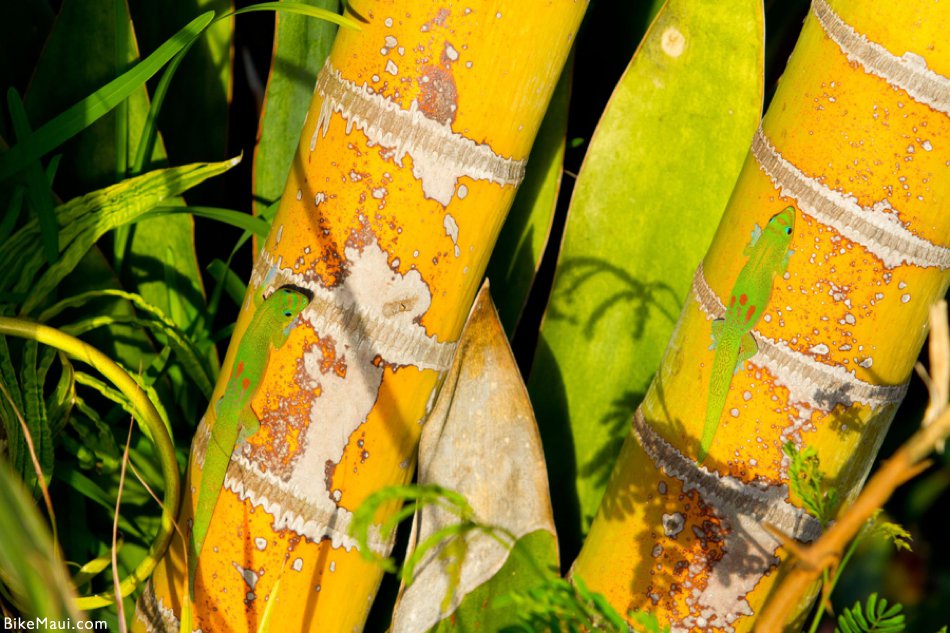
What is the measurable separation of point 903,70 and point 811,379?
0.15m

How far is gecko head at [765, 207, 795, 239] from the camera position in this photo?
0.42 meters

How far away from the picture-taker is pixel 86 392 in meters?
0.66

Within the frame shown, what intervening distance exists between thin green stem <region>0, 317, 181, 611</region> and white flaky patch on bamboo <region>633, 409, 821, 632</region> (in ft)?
0.91

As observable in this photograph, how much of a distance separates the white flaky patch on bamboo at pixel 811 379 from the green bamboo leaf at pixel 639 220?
0.49 ft

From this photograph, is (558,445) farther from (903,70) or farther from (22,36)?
(22,36)

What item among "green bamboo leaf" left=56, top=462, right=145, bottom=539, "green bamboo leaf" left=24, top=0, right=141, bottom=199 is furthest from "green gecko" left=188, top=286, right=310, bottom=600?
"green bamboo leaf" left=24, top=0, right=141, bottom=199

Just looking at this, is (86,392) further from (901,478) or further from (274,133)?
(901,478)

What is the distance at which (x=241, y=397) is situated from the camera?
0.48 meters

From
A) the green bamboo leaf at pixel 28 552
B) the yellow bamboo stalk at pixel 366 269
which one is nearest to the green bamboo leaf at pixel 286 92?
the yellow bamboo stalk at pixel 366 269

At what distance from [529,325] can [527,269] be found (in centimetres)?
12

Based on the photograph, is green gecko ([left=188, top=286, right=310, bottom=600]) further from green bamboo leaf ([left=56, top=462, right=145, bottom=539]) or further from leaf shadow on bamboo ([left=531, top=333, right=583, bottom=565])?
leaf shadow on bamboo ([left=531, top=333, right=583, bottom=565])

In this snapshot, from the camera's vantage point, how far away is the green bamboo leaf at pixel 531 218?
576 millimetres

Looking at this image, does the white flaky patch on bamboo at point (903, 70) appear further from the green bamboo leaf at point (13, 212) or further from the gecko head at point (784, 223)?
the green bamboo leaf at point (13, 212)

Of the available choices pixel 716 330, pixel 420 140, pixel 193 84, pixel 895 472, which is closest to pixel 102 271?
pixel 193 84
